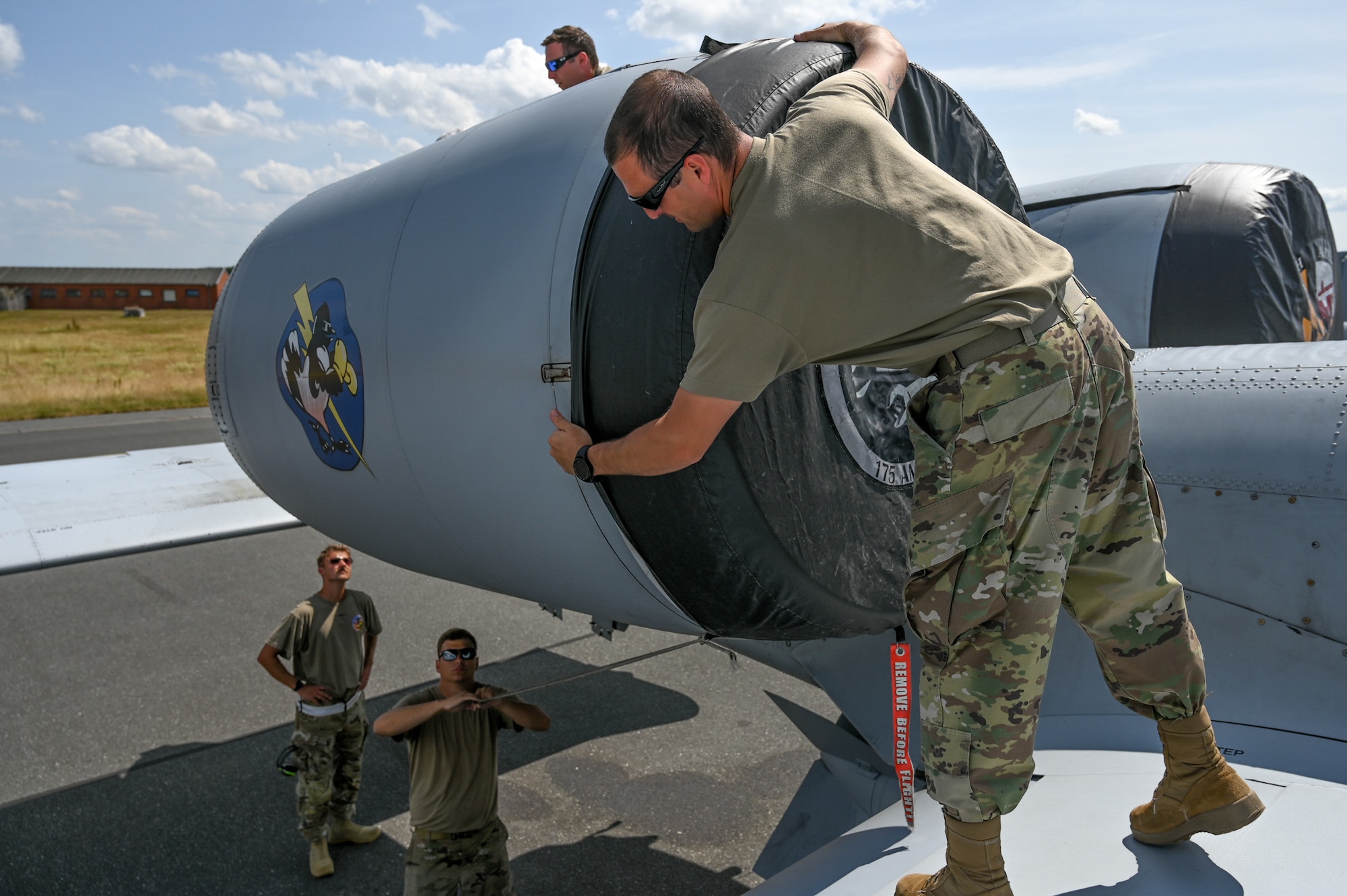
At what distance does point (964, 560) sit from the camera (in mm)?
1733

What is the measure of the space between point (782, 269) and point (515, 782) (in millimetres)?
4037

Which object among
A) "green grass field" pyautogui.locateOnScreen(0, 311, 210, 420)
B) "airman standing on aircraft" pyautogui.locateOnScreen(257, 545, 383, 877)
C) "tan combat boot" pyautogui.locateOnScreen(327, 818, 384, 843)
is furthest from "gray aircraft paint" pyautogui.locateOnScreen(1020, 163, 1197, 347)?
"green grass field" pyautogui.locateOnScreen(0, 311, 210, 420)

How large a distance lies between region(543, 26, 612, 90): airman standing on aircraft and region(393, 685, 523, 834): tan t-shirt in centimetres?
291

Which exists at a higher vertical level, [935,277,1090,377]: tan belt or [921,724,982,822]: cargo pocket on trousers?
[935,277,1090,377]: tan belt

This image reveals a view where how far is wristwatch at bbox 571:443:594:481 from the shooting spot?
2021 mm

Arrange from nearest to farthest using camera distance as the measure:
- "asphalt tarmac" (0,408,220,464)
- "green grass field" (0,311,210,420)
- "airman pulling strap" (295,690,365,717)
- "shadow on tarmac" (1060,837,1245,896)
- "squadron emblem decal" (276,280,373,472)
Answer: "shadow on tarmac" (1060,837,1245,896) → "squadron emblem decal" (276,280,373,472) → "airman pulling strap" (295,690,365,717) → "asphalt tarmac" (0,408,220,464) → "green grass field" (0,311,210,420)

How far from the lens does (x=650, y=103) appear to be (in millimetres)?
1654

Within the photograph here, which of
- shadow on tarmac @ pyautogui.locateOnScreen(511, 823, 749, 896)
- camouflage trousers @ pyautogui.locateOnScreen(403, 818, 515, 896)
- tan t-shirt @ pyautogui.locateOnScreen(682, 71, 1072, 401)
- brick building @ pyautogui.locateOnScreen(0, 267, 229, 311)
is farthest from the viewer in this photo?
brick building @ pyautogui.locateOnScreen(0, 267, 229, 311)

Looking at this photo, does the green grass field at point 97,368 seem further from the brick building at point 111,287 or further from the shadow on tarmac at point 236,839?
the brick building at point 111,287

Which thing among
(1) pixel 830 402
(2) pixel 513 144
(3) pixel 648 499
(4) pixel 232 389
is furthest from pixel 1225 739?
(4) pixel 232 389

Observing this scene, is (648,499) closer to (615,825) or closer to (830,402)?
(830,402)

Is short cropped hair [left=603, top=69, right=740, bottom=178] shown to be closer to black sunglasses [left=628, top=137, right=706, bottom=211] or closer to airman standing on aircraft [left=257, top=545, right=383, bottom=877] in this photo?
black sunglasses [left=628, top=137, right=706, bottom=211]

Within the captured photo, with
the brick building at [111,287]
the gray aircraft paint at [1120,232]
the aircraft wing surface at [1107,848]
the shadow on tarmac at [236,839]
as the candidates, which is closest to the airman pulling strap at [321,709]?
the shadow on tarmac at [236,839]

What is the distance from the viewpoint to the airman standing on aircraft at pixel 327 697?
4.23 meters
